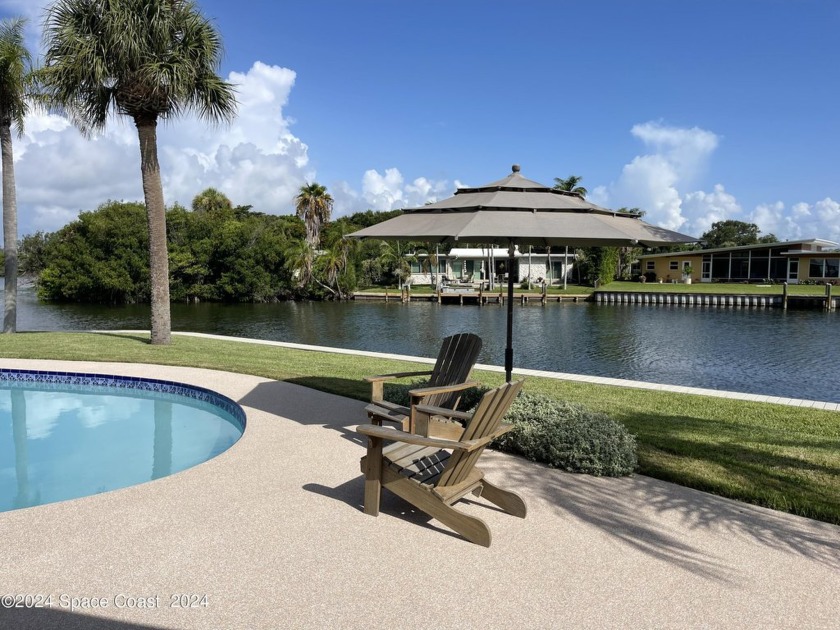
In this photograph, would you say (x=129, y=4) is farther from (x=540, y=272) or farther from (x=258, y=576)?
(x=540, y=272)

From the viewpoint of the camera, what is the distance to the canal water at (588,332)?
15180mm

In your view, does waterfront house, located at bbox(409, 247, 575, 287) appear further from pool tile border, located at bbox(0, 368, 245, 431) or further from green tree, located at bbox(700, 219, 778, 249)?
pool tile border, located at bbox(0, 368, 245, 431)

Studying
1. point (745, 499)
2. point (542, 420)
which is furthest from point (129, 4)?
point (745, 499)

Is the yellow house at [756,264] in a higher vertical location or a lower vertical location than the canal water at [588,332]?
higher

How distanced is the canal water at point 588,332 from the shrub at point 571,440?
8788 millimetres

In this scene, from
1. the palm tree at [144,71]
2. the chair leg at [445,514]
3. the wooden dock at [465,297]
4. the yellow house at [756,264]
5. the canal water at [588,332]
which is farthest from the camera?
the yellow house at [756,264]

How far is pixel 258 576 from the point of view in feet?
10.6

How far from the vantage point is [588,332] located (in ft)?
79.8

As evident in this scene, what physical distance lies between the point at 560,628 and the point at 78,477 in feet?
17.1

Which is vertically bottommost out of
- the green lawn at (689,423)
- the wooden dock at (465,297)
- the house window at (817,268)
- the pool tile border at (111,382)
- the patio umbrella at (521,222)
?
the pool tile border at (111,382)

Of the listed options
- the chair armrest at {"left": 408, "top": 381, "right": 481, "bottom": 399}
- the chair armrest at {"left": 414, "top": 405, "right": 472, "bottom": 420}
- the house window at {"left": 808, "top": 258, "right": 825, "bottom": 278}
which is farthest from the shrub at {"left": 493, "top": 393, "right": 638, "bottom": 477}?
the house window at {"left": 808, "top": 258, "right": 825, "bottom": 278}

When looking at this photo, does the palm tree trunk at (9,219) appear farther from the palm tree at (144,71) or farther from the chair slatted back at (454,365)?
the chair slatted back at (454,365)

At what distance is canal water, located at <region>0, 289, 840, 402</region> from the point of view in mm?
15180

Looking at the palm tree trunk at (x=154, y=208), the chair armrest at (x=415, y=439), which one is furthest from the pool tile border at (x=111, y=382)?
the chair armrest at (x=415, y=439)
